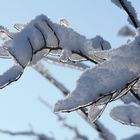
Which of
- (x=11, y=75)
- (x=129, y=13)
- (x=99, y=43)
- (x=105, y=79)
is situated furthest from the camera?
(x=99, y=43)

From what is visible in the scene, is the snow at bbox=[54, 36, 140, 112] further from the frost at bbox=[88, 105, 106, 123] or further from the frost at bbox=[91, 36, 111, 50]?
the frost at bbox=[91, 36, 111, 50]

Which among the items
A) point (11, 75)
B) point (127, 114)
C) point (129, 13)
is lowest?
point (127, 114)

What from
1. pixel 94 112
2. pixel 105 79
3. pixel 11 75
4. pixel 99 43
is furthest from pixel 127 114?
pixel 99 43

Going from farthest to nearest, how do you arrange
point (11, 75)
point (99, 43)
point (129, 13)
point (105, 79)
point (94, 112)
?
point (99, 43)
point (129, 13)
point (94, 112)
point (11, 75)
point (105, 79)

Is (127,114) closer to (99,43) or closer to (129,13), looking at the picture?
(129,13)

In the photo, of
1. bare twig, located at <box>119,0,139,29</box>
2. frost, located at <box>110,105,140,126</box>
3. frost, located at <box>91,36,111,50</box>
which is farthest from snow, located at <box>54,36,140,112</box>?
frost, located at <box>91,36,111,50</box>

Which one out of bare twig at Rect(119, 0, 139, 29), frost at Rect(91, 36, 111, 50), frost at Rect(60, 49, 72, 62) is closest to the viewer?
frost at Rect(60, 49, 72, 62)
